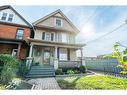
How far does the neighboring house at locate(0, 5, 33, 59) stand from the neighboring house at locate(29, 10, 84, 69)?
4.80ft

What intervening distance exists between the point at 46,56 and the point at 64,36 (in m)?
2.71

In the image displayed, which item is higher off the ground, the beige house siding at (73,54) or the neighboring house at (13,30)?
the neighboring house at (13,30)

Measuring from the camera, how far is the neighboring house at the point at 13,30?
10133 millimetres

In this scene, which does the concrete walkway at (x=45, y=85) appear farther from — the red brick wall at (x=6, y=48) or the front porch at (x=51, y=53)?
the red brick wall at (x=6, y=48)

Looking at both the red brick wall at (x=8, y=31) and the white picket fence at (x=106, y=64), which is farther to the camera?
the red brick wall at (x=8, y=31)

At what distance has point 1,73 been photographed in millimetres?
4211

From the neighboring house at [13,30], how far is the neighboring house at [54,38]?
1463 millimetres

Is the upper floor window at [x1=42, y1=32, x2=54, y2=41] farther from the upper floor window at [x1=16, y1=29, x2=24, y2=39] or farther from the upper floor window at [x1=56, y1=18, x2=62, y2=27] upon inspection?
the upper floor window at [x1=16, y1=29, x2=24, y2=39]

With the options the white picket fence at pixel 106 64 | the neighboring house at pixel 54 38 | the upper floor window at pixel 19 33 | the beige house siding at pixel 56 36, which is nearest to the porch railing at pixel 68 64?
the neighboring house at pixel 54 38

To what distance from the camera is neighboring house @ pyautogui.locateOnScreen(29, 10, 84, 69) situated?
9780 millimetres

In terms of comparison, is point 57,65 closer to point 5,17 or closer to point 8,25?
point 8,25

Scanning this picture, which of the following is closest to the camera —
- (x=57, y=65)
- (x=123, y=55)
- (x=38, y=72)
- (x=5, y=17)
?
(x=123, y=55)
